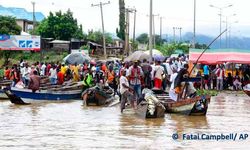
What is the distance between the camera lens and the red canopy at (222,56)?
104 feet

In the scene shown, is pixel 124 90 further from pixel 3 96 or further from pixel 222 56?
pixel 222 56

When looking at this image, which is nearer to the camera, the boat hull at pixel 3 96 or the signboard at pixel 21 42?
the boat hull at pixel 3 96

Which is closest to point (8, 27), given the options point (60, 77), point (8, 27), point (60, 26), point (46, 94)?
point (8, 27)

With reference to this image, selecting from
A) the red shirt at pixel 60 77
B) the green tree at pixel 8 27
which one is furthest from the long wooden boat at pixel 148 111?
the green tree at pixel 8 27

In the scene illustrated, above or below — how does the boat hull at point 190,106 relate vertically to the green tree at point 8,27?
below

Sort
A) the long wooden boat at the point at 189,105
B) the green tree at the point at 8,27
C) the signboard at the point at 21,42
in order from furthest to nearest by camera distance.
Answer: the green tree at the point at 8,27 → the signboard at the point at 21,42 → the long wooden boat at the point at 189,105

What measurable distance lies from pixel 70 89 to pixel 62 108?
3230 mm

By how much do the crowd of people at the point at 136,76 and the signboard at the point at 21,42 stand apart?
667 centimetres

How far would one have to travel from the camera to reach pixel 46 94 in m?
22.4

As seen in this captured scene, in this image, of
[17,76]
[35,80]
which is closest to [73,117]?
[35,80]

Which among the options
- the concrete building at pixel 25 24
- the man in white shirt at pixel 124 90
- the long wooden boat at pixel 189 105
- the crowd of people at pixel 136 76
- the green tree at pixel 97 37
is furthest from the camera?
the concrete building at pixel 25 24

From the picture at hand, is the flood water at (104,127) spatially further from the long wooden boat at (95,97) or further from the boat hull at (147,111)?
the long wooden boat at (95,97)

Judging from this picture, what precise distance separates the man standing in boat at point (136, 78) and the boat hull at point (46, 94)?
16.1 ft

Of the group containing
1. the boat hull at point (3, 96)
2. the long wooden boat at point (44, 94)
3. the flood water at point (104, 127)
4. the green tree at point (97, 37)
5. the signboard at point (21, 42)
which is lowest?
the flood water at point (104, 127)
